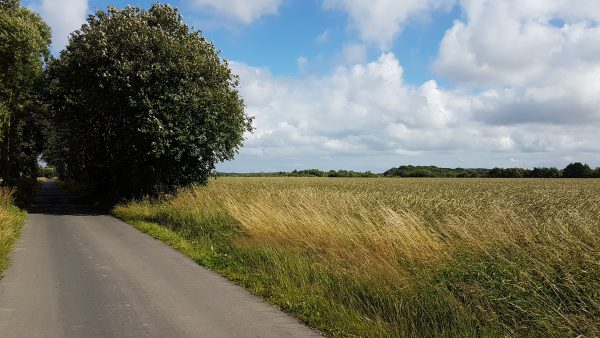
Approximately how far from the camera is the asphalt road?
5771mm

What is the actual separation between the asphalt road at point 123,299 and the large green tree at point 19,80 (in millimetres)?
15816

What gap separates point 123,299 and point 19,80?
25308 millimetres

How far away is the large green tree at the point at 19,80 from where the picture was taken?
22953mm

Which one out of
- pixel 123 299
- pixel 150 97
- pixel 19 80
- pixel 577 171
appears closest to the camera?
pixel 123 299

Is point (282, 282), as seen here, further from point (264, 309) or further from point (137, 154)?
point (137, 154)

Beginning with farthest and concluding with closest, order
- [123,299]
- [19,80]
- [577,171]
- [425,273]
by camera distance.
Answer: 1. [577,171]
2. [19,80]
3. [425,273]
4. [123,299]

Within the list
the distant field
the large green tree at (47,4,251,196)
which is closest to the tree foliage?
the large green tree at (47,4,251,196)

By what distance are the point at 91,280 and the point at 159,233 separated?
241 inches

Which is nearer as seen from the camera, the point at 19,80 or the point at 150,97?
the point at 150,97

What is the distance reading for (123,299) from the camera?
23.3 ft

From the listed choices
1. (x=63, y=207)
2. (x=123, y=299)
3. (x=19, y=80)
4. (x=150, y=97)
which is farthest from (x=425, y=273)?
(x=19, y=80)

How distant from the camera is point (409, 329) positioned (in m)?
5.88

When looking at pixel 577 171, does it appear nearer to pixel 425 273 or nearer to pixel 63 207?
pixel 63 207

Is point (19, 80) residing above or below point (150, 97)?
above
